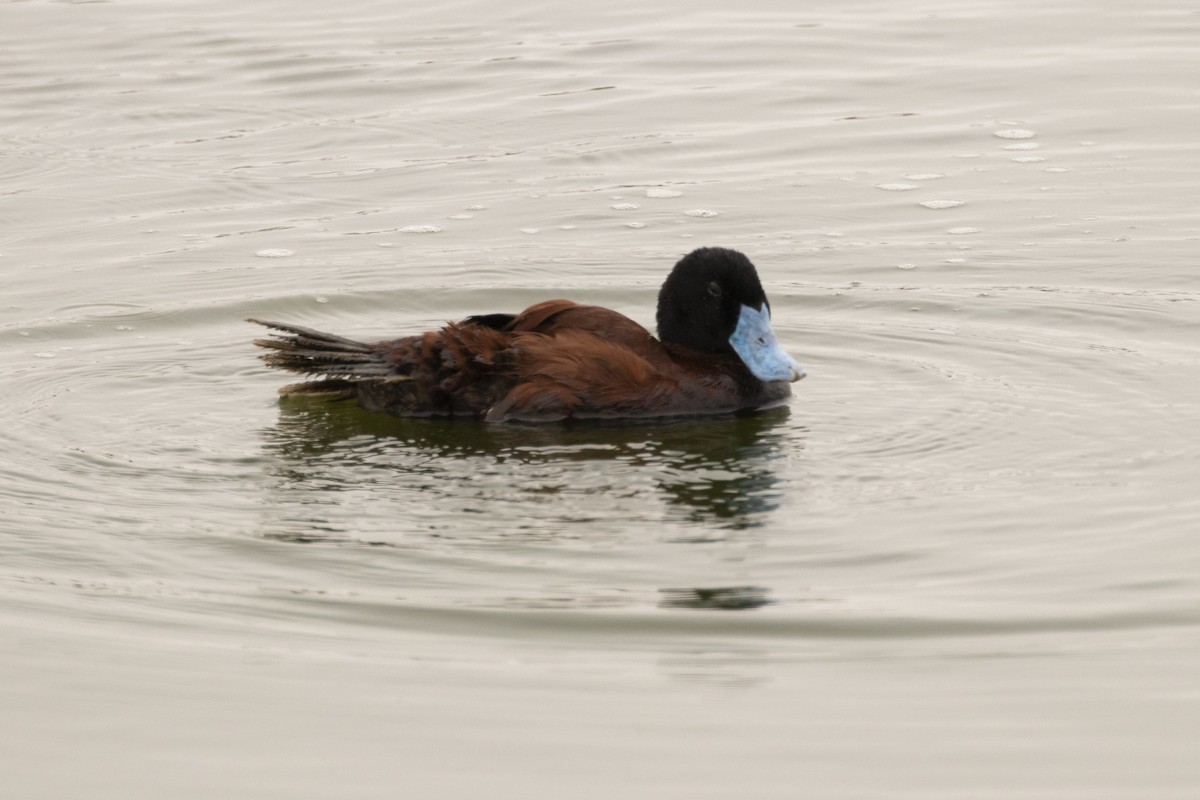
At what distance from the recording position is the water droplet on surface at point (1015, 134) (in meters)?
12.3

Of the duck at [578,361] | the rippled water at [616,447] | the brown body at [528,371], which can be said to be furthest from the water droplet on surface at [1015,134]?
the brown body at [528,371]

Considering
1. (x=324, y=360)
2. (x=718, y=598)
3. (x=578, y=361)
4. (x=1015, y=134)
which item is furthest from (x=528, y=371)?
(x=1015, y=134)

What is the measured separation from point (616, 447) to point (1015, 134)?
623cm

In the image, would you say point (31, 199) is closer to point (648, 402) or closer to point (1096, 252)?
point (648, 402)

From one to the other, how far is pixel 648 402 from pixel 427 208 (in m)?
4.00

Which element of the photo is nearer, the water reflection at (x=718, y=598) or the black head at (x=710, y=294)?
the water reflection at (x=718, y=598)

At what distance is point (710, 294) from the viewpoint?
7.91 meters

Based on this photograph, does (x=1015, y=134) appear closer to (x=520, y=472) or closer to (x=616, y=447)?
(x=616, y=447)

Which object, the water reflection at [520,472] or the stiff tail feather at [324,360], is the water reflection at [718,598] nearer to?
the water reflection at [520,472]

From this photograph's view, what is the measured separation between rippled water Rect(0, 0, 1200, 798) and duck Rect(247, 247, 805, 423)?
17cm

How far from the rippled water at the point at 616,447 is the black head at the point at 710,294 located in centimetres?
53

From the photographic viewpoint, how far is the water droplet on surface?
12312mm

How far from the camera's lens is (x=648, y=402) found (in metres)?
7.61

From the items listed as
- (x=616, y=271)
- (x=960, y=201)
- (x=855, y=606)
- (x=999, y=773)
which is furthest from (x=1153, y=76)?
(x=999, y=773)
